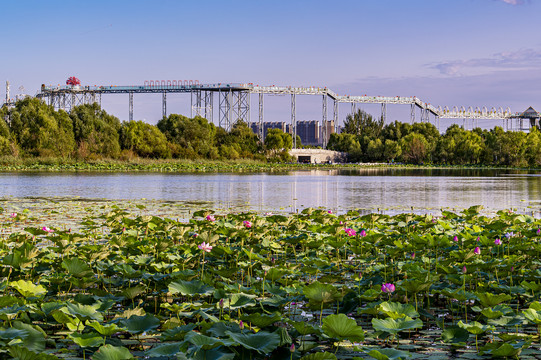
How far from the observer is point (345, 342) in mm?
3383

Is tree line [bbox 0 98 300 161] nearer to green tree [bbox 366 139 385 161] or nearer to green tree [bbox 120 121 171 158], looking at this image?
green tree [bbox 120 121 171 158]

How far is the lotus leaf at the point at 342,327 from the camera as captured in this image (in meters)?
2.61

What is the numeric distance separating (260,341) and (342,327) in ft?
1.34

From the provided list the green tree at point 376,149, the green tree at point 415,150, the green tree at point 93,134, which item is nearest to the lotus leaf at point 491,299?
the green tree at point 93,134

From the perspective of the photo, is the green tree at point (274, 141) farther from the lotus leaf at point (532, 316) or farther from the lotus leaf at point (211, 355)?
the lotus leaf at point (211, 355)

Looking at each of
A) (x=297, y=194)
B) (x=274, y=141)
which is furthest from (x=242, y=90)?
(x=297, y=194)

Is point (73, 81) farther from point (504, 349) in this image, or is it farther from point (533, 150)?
point (504, 349)

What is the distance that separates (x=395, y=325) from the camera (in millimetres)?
2910

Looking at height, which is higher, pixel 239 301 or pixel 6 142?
pixel 6 142

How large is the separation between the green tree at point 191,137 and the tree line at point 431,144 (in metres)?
28.4

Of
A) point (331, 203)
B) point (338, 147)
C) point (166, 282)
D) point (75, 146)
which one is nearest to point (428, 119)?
point (338, 147)

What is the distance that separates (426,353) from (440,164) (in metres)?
72.0

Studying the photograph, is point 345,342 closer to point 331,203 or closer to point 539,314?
point 539,314

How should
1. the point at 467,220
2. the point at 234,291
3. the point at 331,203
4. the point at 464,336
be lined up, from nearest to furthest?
the point at 464,336 → the point at 234,291 → the point at 467,220 → the point at 331,203
